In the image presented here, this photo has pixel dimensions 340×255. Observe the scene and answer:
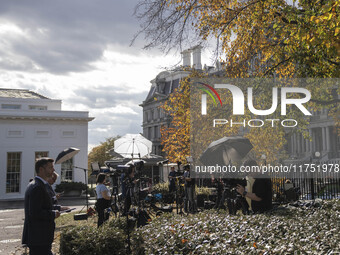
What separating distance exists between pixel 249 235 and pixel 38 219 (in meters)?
3.28

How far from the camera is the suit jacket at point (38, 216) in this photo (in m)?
5.53

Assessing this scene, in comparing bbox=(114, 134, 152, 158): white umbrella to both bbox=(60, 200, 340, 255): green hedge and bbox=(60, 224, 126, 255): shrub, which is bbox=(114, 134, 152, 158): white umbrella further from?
bbox=(60, 224, 126, 255): shrub

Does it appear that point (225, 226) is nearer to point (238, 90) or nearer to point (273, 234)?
point (273, 234)

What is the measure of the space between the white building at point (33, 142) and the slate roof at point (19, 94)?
7.58m

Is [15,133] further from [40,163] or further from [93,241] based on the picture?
[40,163]

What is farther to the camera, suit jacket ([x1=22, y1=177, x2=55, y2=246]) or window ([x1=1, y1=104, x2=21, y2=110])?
window ([x1=1, y1=104, x2=21, y2=110])

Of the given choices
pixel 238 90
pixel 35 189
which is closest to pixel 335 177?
pixel 238 90

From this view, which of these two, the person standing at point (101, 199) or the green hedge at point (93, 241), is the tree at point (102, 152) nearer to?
the person standing at point (101, 199)

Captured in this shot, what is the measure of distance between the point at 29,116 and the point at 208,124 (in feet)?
83.2

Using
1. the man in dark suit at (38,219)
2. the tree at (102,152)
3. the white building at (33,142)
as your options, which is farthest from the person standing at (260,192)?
the tree at (102,152)

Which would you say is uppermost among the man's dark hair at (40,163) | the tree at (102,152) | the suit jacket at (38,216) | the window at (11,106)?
the window at (11,106)

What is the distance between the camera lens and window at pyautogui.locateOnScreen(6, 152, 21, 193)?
115 ft

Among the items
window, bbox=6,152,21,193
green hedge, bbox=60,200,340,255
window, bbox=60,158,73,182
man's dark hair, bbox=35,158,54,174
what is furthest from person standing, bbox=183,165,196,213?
window, bbox=6,152,21,193

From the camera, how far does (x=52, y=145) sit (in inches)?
1460
